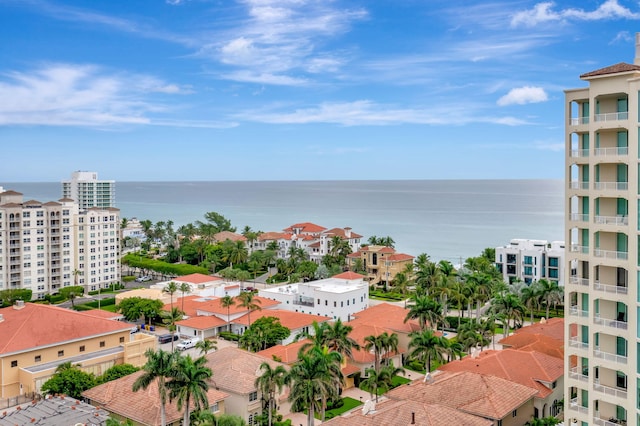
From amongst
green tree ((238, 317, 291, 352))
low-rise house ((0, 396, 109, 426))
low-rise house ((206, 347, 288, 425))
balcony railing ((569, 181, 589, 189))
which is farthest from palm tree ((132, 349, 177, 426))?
balcony railing ((569, 181, 589, 189))

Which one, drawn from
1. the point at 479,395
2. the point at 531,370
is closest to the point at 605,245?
the point at 479,395

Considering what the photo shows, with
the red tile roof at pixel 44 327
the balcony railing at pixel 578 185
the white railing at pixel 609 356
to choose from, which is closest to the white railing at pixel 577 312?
the white railing at pixel 609 356

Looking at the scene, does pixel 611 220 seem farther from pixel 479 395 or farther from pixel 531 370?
pixel 531 370

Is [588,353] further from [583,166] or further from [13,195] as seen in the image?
[13,195]

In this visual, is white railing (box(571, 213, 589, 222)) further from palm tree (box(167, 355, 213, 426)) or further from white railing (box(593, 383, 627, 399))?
palm tree (box(167, 355, 213, 426))

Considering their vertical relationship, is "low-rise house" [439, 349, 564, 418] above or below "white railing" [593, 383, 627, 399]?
below
